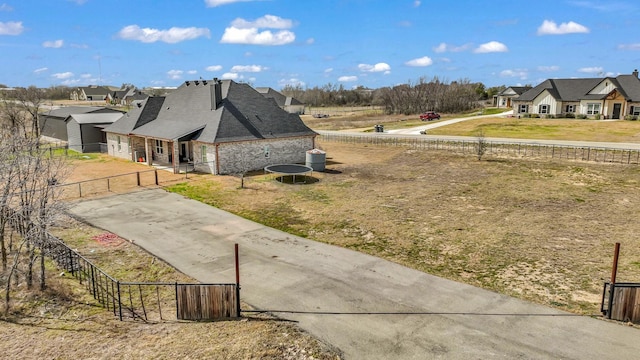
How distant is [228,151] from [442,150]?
904 inches

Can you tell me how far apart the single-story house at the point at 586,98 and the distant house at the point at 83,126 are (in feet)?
211

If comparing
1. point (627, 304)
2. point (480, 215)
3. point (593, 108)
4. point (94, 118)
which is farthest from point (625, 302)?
point (593, 108)

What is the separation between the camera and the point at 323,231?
65.6 feet

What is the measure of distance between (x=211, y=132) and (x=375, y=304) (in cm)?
2383

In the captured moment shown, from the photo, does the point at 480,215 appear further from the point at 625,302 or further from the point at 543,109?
the point at 543,109

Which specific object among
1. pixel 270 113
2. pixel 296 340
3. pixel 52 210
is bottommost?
pixel 296 340

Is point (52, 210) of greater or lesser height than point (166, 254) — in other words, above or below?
above

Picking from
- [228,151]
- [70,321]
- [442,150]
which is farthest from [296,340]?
[442,150]

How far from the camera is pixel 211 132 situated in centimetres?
3306

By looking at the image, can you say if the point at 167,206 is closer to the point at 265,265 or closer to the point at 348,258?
the point at 265,265

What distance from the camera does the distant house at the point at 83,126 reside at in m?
45.2

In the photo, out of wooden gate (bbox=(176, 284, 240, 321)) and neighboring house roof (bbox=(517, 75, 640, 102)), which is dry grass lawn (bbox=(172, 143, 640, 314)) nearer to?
wooden gate (bbox=(176, 284, 240, 321))

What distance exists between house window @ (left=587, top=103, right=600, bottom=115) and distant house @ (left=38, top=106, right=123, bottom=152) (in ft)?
223

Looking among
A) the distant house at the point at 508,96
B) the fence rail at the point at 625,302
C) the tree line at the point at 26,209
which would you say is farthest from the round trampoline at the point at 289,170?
the distant house at the point at 508,96
